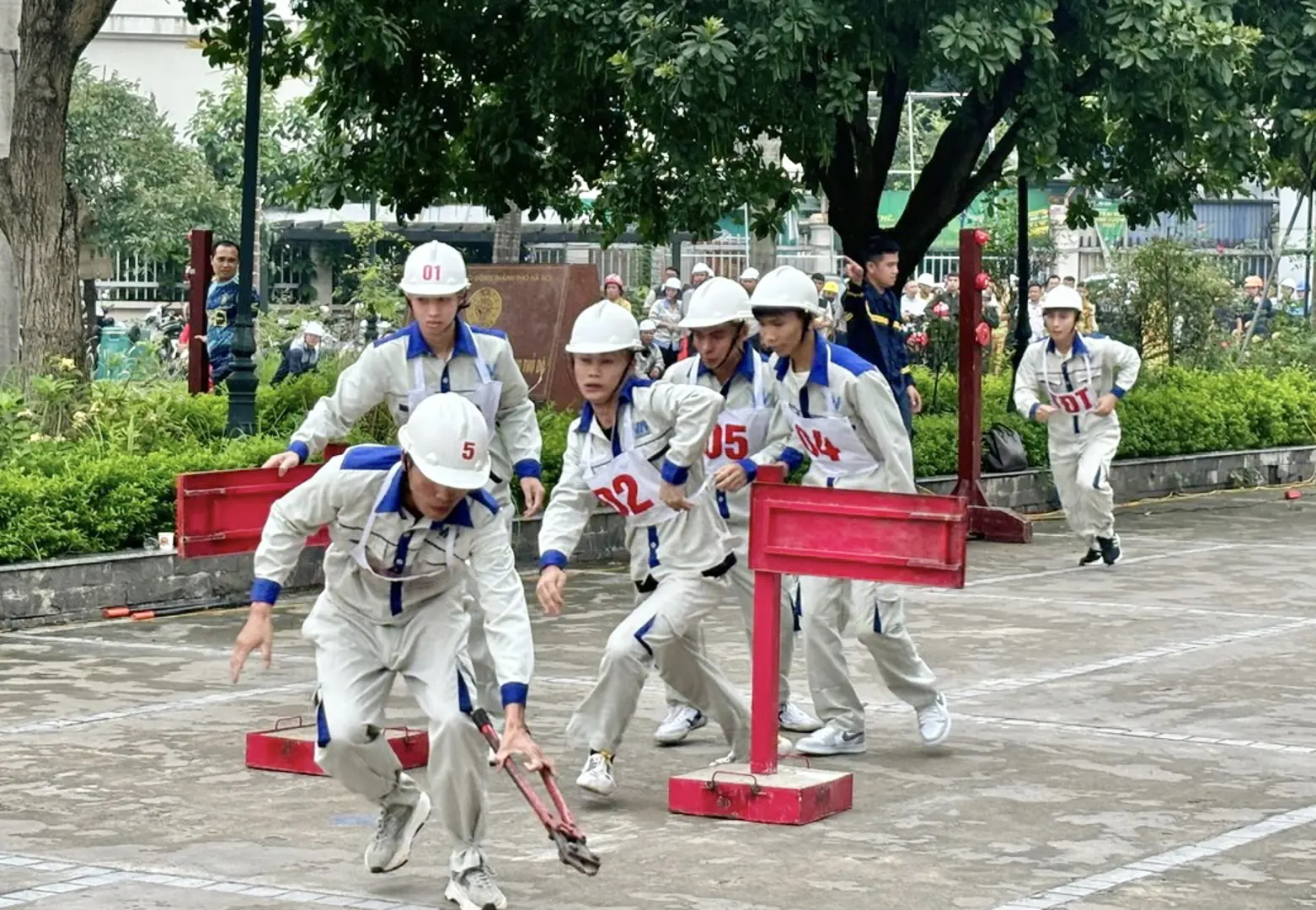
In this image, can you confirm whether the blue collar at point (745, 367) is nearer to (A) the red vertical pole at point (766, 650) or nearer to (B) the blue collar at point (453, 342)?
A: (B) the blue collar at point (453, 342)

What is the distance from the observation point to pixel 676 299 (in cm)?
2822

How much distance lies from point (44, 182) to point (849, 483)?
31.6 ft

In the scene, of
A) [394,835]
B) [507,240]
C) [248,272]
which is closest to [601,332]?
[394,835]

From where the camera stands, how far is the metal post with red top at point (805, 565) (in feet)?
27.4

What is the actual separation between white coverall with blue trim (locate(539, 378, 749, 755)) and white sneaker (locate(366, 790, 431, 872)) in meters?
1.40

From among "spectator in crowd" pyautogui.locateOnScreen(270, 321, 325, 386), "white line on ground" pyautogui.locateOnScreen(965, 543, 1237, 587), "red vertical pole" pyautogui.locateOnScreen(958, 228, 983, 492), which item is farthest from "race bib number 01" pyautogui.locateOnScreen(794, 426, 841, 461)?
"spectator in crowd" pyautogui.locateOnScreen(270, 321, 325, 386)

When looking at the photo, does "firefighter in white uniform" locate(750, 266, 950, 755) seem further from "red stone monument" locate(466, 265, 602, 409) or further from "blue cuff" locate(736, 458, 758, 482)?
"red stone monument" locate(466, 265, 602, 409)

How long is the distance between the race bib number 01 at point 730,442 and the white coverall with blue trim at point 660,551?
55 cm

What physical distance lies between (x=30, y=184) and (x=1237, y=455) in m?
11.8

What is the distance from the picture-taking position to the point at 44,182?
1781cm

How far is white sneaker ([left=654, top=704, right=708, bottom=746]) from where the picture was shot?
10.4 metres

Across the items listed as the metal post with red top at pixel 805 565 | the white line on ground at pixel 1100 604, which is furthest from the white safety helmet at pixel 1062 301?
the metal post with red top at pixel 805 565

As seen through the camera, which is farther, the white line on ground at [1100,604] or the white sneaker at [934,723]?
the white line on ground at [1100,604]

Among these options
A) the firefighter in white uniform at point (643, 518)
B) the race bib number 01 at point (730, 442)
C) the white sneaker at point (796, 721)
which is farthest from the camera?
the white sneaker at point (796, 721)
